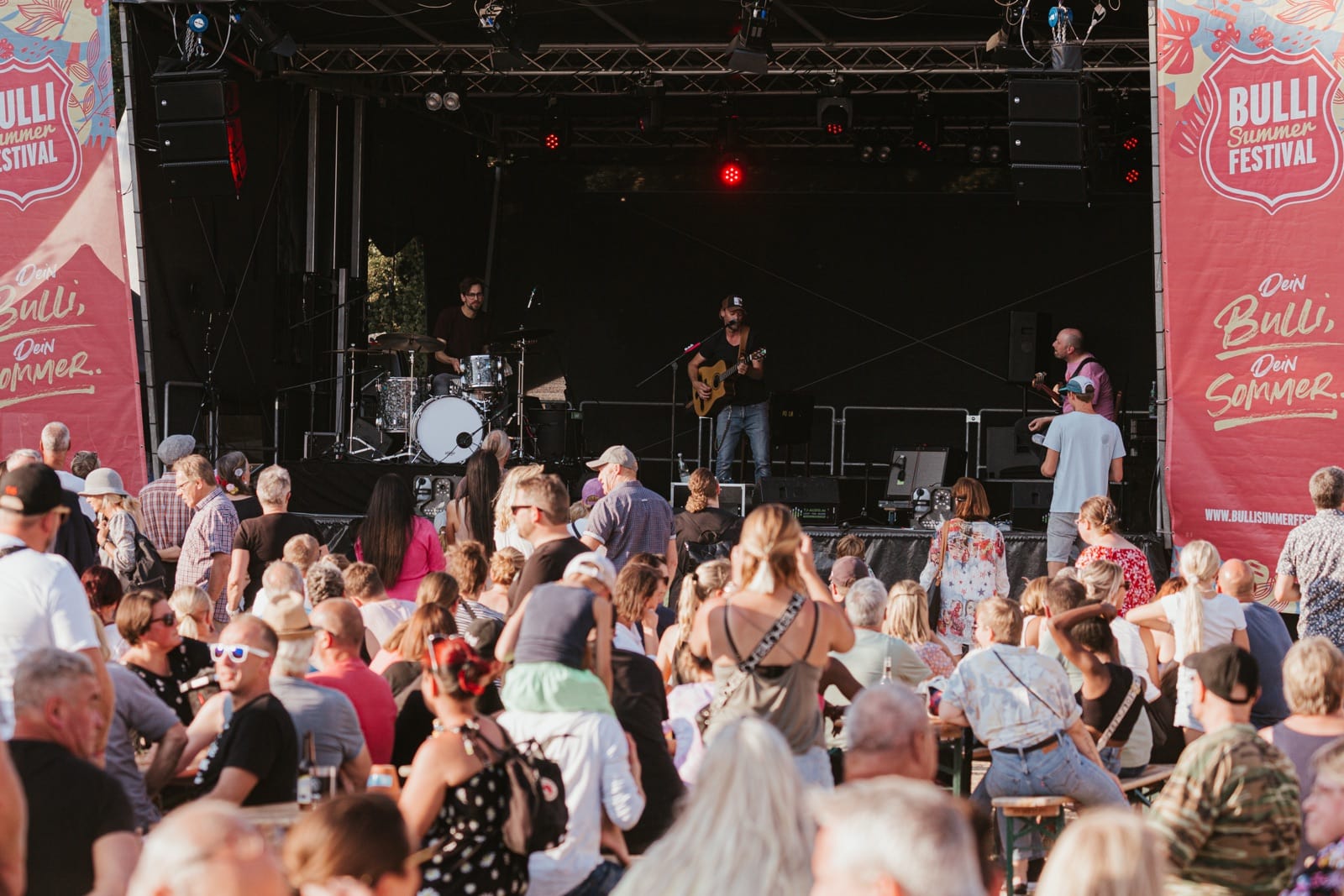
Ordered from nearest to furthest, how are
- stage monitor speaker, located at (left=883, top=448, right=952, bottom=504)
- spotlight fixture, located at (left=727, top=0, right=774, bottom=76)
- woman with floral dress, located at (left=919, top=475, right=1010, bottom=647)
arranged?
1. woman with floral dress, located at (left=919, top=475, right=1010, bottom=647)
2. spotlight fixture, located at (left=727, top=0, right=774, bottom=76)
3. stage monitor speaker, located at (left=883, top=448, right=952, bottom=504)

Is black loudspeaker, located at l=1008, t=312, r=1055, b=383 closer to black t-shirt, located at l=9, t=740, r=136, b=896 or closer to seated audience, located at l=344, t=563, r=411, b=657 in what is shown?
seated audience, located at l=344, t=563, r=411, b=657

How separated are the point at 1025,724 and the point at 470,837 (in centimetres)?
233

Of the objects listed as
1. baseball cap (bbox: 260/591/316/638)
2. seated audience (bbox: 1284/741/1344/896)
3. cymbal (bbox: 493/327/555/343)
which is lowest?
seated audience (bbox: 1284/741/1344/896)

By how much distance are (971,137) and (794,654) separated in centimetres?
1201

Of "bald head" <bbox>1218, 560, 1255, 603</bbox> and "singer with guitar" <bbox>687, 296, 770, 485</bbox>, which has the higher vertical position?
"singer with guitar" <bbox>687, 296, 770, 485</bbox>

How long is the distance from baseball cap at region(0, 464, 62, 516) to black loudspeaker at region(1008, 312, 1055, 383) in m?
10.5

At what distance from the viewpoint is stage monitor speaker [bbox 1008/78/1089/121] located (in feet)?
32.1

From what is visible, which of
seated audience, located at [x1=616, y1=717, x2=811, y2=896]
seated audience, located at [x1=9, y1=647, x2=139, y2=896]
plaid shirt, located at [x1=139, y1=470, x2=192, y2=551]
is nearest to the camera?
seated audience, located at [x1=616, y1=717, x2=811, y2=896]

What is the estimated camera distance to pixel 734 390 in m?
12.9

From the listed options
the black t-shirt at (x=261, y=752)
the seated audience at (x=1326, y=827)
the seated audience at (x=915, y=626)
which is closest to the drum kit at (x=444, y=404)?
the seated audience at (x=915, y=626)

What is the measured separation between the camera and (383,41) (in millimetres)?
12422

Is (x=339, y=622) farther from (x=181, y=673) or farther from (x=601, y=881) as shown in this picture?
(x=601, y=881)

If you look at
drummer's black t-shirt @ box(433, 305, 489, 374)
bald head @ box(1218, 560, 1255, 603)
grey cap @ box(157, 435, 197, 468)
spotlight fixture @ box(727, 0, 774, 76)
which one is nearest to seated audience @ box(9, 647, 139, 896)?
bald head @ box(1218, 560, 1255, 603)

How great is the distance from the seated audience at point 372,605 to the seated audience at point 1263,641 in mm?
3357
